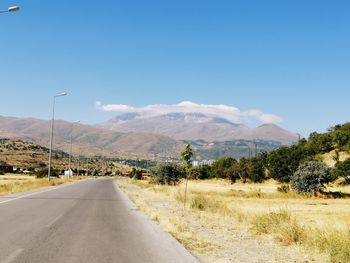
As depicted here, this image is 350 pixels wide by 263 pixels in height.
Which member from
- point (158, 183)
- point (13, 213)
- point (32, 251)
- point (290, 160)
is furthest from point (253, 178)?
point (32, 251)

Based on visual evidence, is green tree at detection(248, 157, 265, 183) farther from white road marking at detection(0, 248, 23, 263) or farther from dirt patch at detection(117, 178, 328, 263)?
white road marking at detection(0, 248, 23, 263)

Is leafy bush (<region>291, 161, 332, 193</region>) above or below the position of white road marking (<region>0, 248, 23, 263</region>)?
above

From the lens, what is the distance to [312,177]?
55.0 metres

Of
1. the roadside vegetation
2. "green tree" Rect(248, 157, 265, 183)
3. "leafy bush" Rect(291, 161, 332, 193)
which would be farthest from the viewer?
"green tree" Rect(248, 157, 265, 183)

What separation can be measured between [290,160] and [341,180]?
10.9 m

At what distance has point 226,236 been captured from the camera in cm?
1430

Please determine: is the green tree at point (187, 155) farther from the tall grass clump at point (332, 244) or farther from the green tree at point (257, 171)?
the green tree at point (257, 171)

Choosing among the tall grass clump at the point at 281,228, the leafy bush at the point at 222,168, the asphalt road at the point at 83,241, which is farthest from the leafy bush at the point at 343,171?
the tall grass clump at the point at 281,228

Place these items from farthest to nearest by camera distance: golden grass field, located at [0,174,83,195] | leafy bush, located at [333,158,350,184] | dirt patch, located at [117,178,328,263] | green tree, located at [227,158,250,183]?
green tree, located at [227,158,250,183] → leafy bush, located at [333,158,350,184] → golden grass field, located at [0,174,83,195] → dirt patch, located at [117,178,328,263]

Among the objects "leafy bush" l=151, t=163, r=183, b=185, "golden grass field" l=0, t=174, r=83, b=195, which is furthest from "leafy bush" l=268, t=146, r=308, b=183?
"golden grass field" l=0, t=174, r=83, b=195

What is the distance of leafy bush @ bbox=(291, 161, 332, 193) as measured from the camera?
5421 centimetres

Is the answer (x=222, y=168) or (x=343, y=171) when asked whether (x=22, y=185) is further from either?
(x=222, y=168)

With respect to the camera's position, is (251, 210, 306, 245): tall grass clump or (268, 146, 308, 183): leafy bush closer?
(251, 210, 306, 245): tall grass clump

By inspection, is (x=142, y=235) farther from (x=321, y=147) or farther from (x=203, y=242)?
(x=321, y=147)
